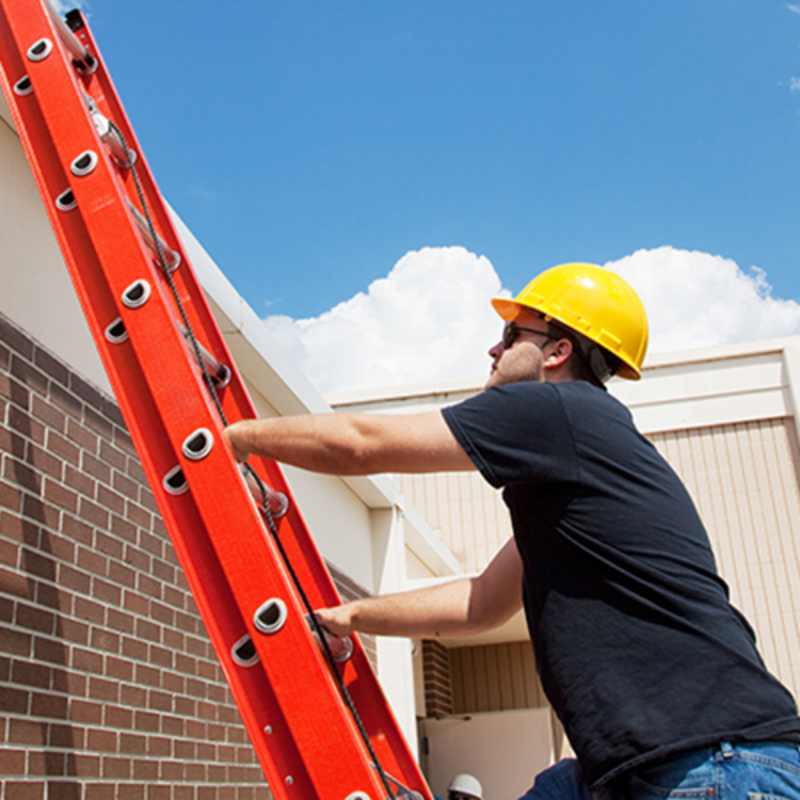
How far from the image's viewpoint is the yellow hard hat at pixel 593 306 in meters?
3.20

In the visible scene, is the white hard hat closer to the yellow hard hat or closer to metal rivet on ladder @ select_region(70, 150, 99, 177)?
the yellow hard hat

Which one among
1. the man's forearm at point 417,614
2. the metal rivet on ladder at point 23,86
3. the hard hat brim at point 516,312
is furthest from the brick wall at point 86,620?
the hard hat brim at point 516,312

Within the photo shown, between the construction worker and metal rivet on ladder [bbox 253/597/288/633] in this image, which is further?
metal rivet on ladder [bbox 253/597/288/633]

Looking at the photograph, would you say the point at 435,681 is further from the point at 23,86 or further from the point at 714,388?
the point at 23,86

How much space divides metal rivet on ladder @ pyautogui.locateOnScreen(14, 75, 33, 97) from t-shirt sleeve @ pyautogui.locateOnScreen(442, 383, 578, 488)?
6.18 ft

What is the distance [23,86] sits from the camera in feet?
10.6

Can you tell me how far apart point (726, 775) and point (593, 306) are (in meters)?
1.60

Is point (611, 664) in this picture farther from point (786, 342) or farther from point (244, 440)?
point (786, 342)

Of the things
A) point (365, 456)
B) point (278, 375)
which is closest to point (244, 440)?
point (365, 456)

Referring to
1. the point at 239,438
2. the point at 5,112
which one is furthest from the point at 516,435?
the point at 5,112

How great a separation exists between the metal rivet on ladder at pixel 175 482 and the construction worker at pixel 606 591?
0.17 m

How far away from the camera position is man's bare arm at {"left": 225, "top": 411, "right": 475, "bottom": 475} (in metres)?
2.37

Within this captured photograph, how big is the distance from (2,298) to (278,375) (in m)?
3.18

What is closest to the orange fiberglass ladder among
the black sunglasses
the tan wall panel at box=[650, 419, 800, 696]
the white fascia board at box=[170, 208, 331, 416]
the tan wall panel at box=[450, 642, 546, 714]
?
the black sunglasses
